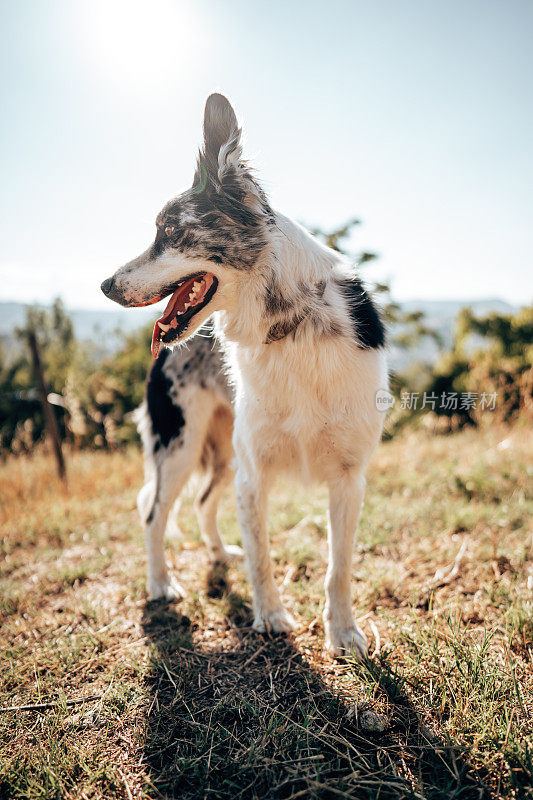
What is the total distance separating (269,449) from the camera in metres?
2.18

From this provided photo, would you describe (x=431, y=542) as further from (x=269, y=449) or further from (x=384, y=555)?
(x=269, y=449)

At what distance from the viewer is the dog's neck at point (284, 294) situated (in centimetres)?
199

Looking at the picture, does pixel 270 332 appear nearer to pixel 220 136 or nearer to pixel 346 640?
pixel 220 136

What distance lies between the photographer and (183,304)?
2086mm

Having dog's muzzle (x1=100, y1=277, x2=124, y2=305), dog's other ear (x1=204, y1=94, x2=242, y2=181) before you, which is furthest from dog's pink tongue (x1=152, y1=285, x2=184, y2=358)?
dog's other ear (x1=204, y1=94, x2=242, y2=181)

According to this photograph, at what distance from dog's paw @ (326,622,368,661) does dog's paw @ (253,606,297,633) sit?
0.71 feet

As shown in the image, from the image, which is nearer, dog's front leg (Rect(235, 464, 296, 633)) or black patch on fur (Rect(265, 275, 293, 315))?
black patch on fur (Rect(265, 275, 293, 315))

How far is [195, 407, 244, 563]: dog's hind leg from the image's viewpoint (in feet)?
10.7

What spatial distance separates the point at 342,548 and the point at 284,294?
1275 millimetres

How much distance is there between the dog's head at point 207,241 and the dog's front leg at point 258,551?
0.85 m

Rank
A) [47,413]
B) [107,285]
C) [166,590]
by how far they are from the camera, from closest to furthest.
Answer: [107,285], [166,590], [47,413]

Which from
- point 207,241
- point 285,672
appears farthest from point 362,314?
point 285,672

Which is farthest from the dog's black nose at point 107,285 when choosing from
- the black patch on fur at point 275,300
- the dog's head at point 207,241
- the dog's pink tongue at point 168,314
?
the black patch on fur at point 275,300

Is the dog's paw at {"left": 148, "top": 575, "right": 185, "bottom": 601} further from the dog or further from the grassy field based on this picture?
the dog
